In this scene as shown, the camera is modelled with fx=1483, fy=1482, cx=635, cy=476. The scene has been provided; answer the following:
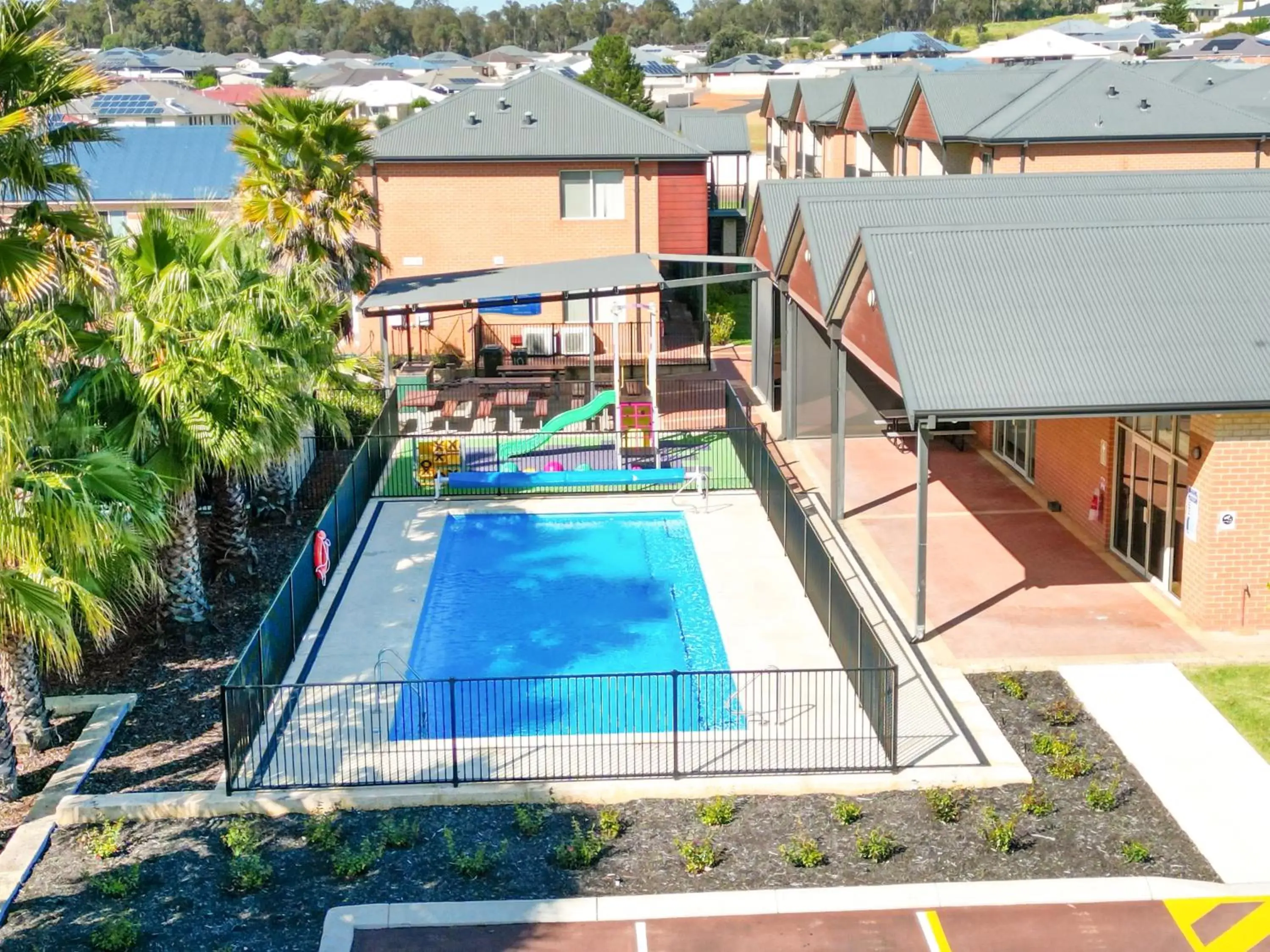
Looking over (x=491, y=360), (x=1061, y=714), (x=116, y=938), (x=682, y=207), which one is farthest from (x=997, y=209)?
(x=116, y=938)

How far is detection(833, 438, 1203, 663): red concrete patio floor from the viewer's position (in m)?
19.0

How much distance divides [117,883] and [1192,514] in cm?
1346

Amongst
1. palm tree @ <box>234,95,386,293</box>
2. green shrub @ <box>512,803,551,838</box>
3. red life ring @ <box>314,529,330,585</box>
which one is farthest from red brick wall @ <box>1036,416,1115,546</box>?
palm tree @ <box>234,95,386,293</box>

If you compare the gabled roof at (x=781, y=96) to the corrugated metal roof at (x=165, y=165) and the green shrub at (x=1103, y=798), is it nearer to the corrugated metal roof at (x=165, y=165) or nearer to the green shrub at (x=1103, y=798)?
the corrugated metal roof at (x=165, y=165)

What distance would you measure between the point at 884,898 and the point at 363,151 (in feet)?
63.2

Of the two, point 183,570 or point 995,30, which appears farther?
A: point 995,30

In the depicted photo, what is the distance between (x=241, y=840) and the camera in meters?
14.3

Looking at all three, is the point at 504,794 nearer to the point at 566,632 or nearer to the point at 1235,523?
the point at 566,632

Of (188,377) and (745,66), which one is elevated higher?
(745,66)

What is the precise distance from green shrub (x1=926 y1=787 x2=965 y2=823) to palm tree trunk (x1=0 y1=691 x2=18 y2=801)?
9492mm

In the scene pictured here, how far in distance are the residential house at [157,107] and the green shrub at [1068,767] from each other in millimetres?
66950

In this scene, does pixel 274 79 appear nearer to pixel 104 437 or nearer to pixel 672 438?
pixel 672 438

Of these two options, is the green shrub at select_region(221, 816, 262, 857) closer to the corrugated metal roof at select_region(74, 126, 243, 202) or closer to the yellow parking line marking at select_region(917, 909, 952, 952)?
the yellow parking line marking at select_region(917, 909, 952, 952)

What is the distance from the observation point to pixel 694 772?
15758mm
